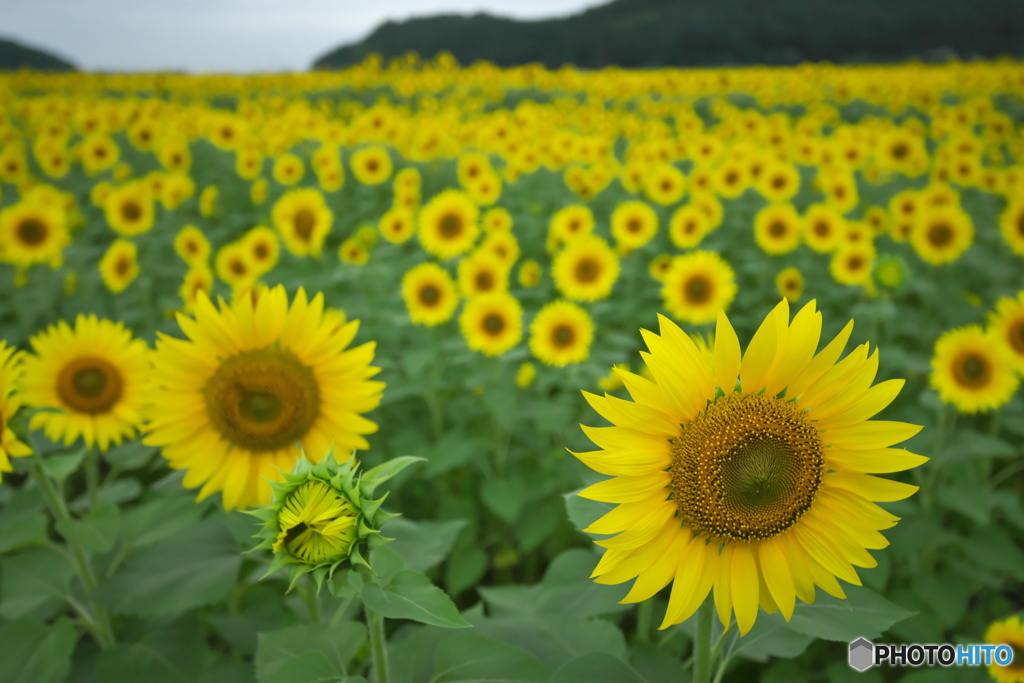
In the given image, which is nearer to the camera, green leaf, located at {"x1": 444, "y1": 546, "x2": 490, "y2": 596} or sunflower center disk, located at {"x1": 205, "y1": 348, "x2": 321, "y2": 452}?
sunflower center disk, located at {"x1": 205, "y1": 348, "x2": 321, "y2": 452}

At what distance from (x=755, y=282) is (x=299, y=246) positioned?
11.2ft

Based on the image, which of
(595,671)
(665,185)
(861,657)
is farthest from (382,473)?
(665,185)

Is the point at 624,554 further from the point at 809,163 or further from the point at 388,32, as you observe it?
the point at 388,32

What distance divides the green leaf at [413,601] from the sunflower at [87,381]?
117cm

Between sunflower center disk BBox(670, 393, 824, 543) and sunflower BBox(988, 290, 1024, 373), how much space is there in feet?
7.62

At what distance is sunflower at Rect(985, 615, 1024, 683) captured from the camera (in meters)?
1.76

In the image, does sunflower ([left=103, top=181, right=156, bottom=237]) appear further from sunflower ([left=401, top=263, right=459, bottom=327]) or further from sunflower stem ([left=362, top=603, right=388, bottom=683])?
sunflower stem ([left=362, top=603, right=388, bottom=683])

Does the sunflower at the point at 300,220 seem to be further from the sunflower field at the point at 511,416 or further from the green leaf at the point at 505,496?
the green leaf at the point at 505,496

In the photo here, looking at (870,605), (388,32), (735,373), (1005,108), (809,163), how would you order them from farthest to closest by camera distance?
1. (388,32)
2. (1005,108)
3. (809,163)
4. (870,605)
5. (735,373)

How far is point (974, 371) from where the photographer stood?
2732 millimetres

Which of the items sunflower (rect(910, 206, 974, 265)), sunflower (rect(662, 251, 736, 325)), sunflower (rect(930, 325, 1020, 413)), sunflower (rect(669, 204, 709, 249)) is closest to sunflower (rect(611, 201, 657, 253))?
sunflower (rect(669, 204, 709, 249))

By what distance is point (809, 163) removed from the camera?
234 inches

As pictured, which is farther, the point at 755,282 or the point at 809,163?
the point at 809,163

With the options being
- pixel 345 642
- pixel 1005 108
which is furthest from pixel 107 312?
pixel 1005 108
